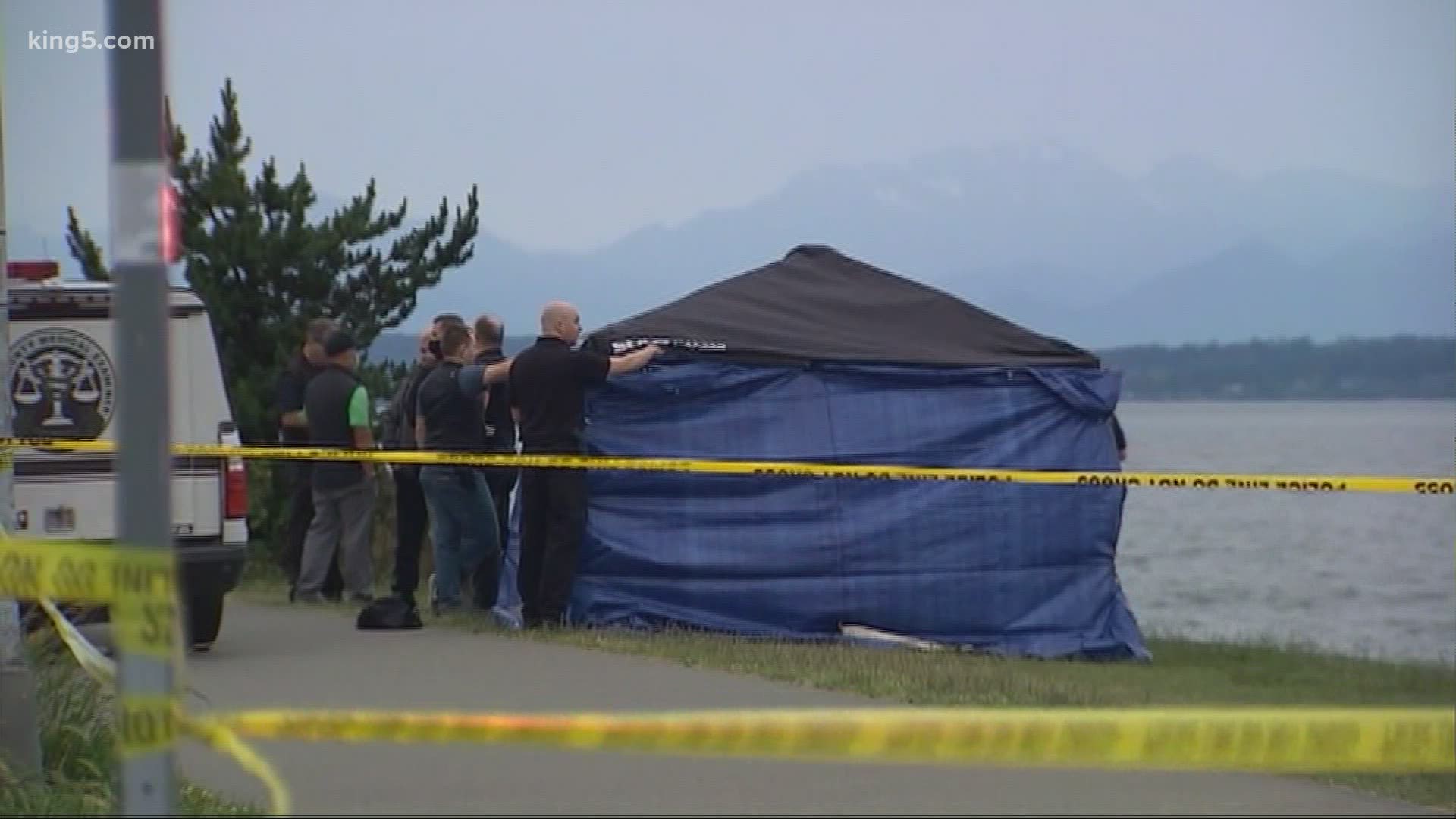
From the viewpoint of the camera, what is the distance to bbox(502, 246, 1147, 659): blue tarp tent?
1311 centimetres

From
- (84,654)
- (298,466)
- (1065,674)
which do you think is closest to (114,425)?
(84,654)

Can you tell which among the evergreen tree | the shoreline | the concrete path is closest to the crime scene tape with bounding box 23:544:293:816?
the concrete path

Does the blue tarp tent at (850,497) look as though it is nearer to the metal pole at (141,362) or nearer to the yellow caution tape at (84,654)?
the yellow caution tape at (84,654)

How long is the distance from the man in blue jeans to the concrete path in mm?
3112

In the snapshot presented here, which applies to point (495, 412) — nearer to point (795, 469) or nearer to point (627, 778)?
point (795, 469)

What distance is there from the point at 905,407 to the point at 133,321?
9.49 m

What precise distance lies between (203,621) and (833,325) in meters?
4.60

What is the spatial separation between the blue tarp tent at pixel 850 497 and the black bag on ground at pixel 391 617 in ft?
1.99

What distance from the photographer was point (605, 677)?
10312 mm

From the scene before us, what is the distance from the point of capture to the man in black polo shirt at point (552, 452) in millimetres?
12570

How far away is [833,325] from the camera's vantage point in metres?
14.3

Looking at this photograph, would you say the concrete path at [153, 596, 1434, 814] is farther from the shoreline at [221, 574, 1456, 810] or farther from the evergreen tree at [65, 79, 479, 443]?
the evergreen tree at [65, 79, 479, 443]

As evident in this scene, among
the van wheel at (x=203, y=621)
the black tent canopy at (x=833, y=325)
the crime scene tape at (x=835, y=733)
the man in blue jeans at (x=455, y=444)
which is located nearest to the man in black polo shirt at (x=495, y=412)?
the man in blue jeans at (x=455, y=444)

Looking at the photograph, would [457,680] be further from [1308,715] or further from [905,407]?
[1308,715]
